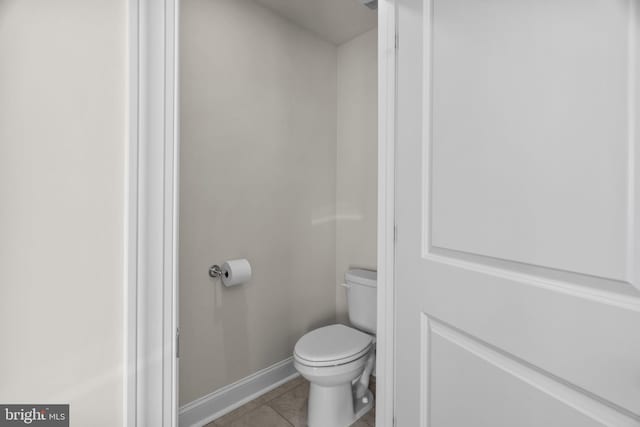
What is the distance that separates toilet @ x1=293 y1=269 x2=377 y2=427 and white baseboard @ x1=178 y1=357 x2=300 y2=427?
15.3 inches

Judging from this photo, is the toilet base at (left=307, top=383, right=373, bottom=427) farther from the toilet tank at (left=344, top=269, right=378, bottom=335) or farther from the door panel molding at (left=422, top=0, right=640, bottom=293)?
the door panel molding at (left=422, top=0, right=640, bottom=293)

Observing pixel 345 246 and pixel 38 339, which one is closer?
pixel 38 339

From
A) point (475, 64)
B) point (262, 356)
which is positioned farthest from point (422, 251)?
point (262, 356)

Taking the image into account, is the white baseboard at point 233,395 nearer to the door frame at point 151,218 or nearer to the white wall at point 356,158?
the white wall at point 356,158

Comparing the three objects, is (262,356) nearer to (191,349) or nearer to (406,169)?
(191,349)

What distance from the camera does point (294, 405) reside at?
1.92 meters

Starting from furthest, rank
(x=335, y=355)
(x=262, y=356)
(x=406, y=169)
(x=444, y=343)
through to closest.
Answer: (x=262, y=356) < (x=335, y=355) < (x=406, y=169) < (x=444, y=343)

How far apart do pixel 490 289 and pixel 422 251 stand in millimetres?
260

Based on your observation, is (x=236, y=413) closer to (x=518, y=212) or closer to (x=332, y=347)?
(x=332, y=347)

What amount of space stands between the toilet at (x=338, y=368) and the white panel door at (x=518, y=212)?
1.69 feet

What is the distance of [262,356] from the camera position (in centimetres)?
204

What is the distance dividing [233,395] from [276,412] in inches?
10.5

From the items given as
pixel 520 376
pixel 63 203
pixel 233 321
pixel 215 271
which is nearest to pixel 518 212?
pixel 520 376

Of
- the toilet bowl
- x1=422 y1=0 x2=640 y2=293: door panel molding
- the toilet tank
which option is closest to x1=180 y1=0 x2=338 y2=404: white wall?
the toilet tank
